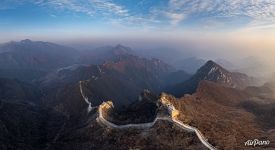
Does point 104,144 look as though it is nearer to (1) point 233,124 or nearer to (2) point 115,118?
(2) point 115,118

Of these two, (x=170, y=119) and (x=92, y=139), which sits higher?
(x=170, y=119)

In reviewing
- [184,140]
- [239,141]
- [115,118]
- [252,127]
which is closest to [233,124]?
[252,127]

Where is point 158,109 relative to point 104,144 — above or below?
above

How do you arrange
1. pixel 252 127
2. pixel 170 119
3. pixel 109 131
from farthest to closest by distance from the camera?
pixel 252 127 → pixel 109 131 → pixel 170 119

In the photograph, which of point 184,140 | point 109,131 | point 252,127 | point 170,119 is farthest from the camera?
point 252,127

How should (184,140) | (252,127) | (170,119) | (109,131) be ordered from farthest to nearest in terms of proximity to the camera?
(252,127) → (109,131) → (170,119) → (184,140)

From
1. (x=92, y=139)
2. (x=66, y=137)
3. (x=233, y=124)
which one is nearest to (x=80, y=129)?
(x=66, y=137)

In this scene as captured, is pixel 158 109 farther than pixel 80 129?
No

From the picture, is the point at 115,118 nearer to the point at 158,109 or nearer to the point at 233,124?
the point at 158,109

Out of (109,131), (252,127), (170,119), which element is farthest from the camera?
(252,127)
